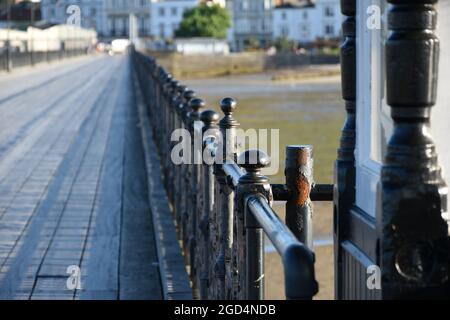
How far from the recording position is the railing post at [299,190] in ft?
14.7

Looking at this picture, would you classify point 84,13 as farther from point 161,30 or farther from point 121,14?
point 161,30

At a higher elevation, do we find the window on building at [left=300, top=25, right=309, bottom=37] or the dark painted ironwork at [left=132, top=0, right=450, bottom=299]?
the window on building at [left=300, top=25, right=309, bottom=37]

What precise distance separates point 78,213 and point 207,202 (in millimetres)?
3799

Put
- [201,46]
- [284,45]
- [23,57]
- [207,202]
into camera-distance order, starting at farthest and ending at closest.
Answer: [284,45] < [201,46] < [23,57] < [207,202]

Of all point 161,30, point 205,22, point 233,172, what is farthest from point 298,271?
point 161,30

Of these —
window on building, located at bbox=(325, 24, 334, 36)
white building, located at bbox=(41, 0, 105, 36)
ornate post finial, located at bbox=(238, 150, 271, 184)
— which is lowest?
ornate post finial, located at bbox=(238, 150, 271, 184)

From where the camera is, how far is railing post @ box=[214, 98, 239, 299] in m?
4.90

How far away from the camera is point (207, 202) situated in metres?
6.44

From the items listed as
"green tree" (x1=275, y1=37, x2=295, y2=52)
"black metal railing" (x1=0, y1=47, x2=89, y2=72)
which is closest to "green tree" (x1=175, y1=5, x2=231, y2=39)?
"green tree" (x1=275, y1=37, x2=295, y2=52)

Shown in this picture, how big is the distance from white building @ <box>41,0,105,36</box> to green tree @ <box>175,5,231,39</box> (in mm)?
11375

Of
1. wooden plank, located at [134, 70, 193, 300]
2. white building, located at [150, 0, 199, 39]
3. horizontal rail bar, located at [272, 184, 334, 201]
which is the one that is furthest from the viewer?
white building, located at [150, 0, 199, 39]

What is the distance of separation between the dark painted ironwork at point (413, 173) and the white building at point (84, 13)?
209 ft

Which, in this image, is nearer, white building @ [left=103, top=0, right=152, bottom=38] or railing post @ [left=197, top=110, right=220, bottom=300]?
railing post @ [left=197, top=110, right=220, bottom=300]

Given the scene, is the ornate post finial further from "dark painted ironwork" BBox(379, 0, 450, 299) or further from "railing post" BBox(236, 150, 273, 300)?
"dark painted ironwork" BBox(379, 0, 450, 299)
